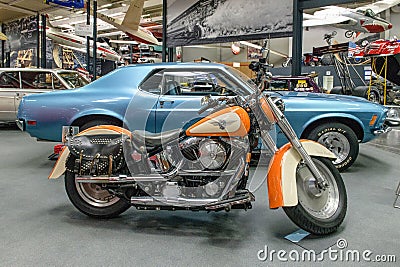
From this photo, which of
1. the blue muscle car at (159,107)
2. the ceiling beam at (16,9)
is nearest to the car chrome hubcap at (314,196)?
the blue muscle car at (159,107)

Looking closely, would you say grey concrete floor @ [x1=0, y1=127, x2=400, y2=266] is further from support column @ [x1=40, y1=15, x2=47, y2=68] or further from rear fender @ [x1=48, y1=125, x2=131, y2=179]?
support column @ [x1=40, y1=15, x2=47, y2=68]

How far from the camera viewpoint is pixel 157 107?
12.9 ft

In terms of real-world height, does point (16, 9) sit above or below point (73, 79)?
above

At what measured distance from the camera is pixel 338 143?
13.6 feet

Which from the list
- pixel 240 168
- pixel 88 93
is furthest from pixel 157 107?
pixel 240 168

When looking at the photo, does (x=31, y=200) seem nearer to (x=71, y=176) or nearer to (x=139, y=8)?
(x=71, y=176)

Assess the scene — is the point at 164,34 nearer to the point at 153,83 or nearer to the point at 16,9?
the point at 153,83

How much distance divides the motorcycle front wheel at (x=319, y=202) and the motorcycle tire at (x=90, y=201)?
4.17ft

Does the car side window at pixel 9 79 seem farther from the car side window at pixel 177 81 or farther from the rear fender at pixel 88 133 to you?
the rear fender at pixel 88 133

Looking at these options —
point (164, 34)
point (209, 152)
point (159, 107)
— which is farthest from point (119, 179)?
point (164, 34)

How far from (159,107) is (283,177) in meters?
2.04

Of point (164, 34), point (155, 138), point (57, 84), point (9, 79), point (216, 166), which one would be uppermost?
point (164, 34)

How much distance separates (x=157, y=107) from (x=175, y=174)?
5.61 feet

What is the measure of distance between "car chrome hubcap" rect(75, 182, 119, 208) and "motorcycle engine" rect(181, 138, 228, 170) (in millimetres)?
785
